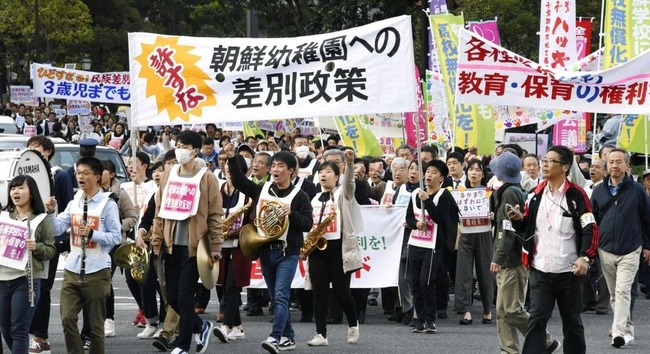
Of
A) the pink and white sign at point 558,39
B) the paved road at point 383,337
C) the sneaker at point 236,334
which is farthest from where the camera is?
the pink and white sign at point 558,39

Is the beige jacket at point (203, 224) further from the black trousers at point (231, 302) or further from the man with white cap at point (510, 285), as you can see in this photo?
the man with white cap at point (510, 285)

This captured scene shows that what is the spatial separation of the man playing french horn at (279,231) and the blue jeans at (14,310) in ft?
7.59

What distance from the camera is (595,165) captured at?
1366 cm

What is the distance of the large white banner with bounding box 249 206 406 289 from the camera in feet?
45.8

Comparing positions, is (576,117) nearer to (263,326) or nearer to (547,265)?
(263,326)

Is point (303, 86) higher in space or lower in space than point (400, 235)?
higher

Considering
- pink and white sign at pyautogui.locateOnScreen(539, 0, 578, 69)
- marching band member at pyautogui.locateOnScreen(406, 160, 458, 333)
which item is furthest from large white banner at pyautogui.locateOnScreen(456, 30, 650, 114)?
pink and white sign at pyautogui.locateOnScreen(539, 0, 578, 69)

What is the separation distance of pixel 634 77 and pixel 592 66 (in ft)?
24.8

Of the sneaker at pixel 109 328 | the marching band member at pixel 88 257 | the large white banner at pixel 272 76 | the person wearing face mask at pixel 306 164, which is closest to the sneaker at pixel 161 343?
the sneaker at pixel 109 328

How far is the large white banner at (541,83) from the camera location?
12523 millimetres

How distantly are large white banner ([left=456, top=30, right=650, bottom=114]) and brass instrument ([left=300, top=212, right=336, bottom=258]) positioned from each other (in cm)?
230

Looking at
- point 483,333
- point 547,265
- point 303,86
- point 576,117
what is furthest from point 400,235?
point 576,117

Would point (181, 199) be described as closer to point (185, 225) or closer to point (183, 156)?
point (185, 225)

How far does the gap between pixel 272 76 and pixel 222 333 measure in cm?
247
